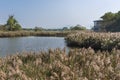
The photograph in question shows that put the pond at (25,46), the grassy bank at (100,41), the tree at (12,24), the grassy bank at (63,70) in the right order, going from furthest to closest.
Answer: the tree at (12,24)
the pond at (25,46)
the grassy bank at (100,41)
the grassy bank at (63,70)

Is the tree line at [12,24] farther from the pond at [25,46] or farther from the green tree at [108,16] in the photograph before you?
the pond at [25,46]

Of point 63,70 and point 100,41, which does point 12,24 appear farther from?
point 63,70

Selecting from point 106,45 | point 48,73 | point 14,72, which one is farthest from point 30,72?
point 106,45

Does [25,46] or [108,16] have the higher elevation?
[108,16]

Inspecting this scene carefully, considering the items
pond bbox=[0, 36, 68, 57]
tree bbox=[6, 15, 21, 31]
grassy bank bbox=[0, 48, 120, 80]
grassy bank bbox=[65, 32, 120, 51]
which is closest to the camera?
grassy bank bbox=[0, 48, 120, 80]

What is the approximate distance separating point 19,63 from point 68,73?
5.48ft

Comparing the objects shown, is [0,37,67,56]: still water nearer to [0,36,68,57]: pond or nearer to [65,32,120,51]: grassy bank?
[0,36,68,57]: pond

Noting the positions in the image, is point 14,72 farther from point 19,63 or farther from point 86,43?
point 86,43

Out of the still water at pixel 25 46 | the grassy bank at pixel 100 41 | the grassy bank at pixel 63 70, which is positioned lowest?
the still water at pixel 25 46

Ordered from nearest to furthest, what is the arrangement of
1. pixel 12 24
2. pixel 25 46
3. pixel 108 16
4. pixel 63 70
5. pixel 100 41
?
1. pixel 63 70
2. pixel 100 41
3. pixel 25 46
4. pixel 12 24
5. pixel 108 16

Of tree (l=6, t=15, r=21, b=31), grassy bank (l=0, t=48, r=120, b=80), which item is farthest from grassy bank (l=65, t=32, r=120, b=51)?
tree (l=6, t=15, r=21, b=31)

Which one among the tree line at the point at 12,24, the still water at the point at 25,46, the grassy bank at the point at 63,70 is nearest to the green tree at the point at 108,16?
the tree line at the point at 12,24

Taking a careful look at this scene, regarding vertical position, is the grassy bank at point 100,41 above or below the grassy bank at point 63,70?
below

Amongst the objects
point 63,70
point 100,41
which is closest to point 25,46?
point 100,41
